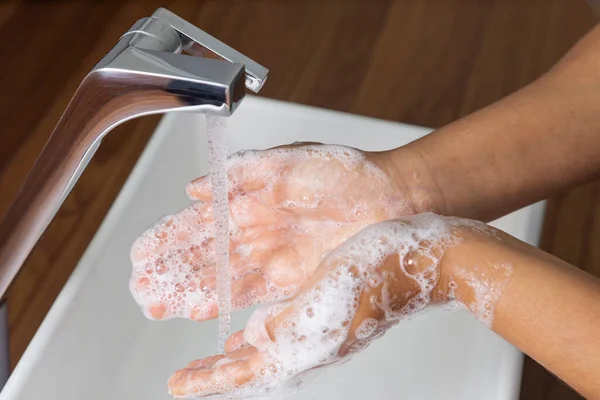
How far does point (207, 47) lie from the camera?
0.41 meters

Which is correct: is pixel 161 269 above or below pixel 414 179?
below

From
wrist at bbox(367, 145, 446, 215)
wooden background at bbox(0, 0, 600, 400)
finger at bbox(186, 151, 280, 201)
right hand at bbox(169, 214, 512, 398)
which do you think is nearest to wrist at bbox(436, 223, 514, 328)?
right hand at bbox(169, 214, 512, 398)

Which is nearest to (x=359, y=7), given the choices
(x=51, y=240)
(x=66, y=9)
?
(x=66, y=9)

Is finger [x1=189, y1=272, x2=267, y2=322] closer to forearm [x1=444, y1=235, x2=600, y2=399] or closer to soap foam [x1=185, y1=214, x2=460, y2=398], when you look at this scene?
soap foam [x1=185, y1=214, x2=460, y2=398]

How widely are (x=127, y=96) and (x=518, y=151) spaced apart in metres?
0.45

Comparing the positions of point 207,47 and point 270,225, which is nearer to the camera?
point 207,47

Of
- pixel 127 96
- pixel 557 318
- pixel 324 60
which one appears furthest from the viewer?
pixel 324 60

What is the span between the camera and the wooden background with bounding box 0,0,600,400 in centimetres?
94

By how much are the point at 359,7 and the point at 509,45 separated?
10.6 inches

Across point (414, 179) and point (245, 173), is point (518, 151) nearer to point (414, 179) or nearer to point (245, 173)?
point (414, 179)

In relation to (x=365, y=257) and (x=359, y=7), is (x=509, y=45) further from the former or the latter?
(x=365, y=257)

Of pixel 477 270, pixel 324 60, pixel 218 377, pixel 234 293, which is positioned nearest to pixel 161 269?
pixel 234 293

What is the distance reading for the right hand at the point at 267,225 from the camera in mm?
665

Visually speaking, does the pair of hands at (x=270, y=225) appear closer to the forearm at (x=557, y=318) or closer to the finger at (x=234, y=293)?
the finger at (x=234, y=293)
